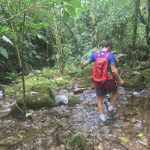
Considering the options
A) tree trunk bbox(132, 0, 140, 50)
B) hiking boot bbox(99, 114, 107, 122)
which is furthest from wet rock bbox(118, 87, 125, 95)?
tree trunk bbox(132, 0, 140, 50)

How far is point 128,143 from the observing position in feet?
17.2

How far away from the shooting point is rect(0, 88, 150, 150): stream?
5.22 metres

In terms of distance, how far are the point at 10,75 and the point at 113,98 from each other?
16.1 ft

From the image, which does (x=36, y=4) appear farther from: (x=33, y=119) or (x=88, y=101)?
(x=88, y=101)

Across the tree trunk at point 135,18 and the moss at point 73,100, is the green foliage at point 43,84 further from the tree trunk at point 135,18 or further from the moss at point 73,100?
the tree trunk at point 135,18

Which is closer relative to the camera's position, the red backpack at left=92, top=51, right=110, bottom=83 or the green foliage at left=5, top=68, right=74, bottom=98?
the red backpack at left=92, top=51, right=110, bottom=83

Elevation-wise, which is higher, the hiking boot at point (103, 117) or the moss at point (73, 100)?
the hiking boot at point (103, 117)

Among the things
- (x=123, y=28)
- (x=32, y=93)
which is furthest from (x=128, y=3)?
(x=32, y=93)

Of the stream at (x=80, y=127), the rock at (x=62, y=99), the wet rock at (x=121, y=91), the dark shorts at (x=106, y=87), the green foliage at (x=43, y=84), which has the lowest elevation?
the green foliage at (x=43, y=84)

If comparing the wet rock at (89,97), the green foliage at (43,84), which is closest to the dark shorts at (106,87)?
the wet rock at (89,97)

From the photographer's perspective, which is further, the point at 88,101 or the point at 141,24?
the point at 141,24

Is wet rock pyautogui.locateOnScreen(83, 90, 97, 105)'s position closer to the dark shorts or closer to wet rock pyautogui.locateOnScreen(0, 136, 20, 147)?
the dark shorts

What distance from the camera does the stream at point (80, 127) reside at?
522cm

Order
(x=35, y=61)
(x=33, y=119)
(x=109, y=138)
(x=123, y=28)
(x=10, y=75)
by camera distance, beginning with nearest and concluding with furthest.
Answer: (x=109, y=138) → (x=33, y=119) → (x=10, y=75) → (x=123, y=28) → (x=35, y=61)
